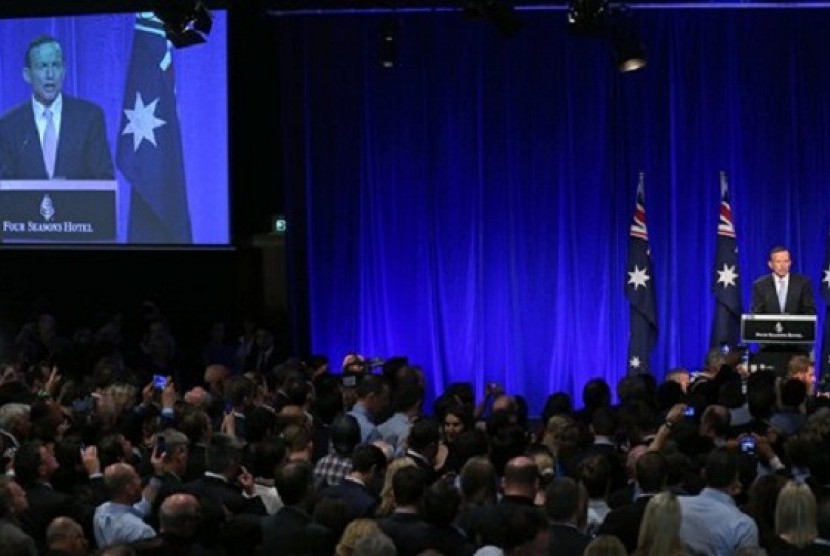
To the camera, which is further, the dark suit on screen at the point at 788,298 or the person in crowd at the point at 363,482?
the dark suit on screen at the point at 788,298

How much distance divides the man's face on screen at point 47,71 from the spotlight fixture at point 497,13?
435cm

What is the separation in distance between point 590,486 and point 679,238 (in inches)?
319

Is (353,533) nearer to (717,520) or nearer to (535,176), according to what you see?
(717,520)

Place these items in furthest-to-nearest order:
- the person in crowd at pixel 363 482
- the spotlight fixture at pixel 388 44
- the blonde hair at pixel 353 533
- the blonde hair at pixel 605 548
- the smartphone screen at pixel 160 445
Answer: the spotlight fixture at pixel 388 44
the smartphone screen at pixel 160 445
the person in crowd at pixel 363 482
the blonde hair at pixel 353 533
the blonde hair at pixel 605 548

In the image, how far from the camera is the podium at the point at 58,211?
1381 cm

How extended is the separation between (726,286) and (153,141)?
560 cm

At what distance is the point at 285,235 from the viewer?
581 inches

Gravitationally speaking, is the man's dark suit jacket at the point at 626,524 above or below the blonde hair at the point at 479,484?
below

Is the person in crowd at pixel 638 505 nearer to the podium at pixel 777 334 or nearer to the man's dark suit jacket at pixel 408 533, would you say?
the man's dark suit jacket at pixel 408 533

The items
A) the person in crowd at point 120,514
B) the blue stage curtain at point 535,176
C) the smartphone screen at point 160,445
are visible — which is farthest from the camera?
the blue stage curtain at point 535,176

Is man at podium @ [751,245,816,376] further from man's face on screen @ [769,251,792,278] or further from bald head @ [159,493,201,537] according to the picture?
bald head @ [159,493,201,537]

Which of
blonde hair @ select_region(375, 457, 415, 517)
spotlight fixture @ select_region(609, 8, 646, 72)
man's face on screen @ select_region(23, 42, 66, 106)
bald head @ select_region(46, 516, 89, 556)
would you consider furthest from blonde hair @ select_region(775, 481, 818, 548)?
man's face on screen @ select_region(23, 42, 66, 106)

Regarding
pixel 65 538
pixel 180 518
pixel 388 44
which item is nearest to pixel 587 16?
pixel 388 44

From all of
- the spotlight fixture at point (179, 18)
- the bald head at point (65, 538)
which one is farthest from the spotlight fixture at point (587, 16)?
the bald head at point (65, 538)
